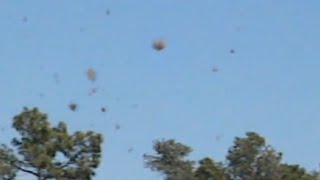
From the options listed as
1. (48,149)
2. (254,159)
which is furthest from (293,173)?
(48,149)

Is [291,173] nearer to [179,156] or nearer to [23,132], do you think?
[179,156]

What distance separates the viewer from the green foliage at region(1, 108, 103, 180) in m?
50.0

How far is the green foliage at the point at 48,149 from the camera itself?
50.0m

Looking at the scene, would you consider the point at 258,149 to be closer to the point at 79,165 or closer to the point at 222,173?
the point at 222,173

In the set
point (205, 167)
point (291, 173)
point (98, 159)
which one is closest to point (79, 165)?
point (98, 159)

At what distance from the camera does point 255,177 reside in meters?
56.5

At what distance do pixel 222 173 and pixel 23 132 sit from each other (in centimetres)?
1116

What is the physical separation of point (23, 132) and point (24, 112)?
3.00ft

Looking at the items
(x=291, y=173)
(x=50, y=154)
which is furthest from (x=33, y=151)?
(x=291, y=173)

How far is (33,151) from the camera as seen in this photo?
50188 millimetres

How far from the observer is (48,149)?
166 feet

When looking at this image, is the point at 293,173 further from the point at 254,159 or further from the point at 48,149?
the point at 48,149

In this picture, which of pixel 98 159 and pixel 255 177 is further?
pixel 255 177

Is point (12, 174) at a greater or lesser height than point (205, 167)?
lesser
